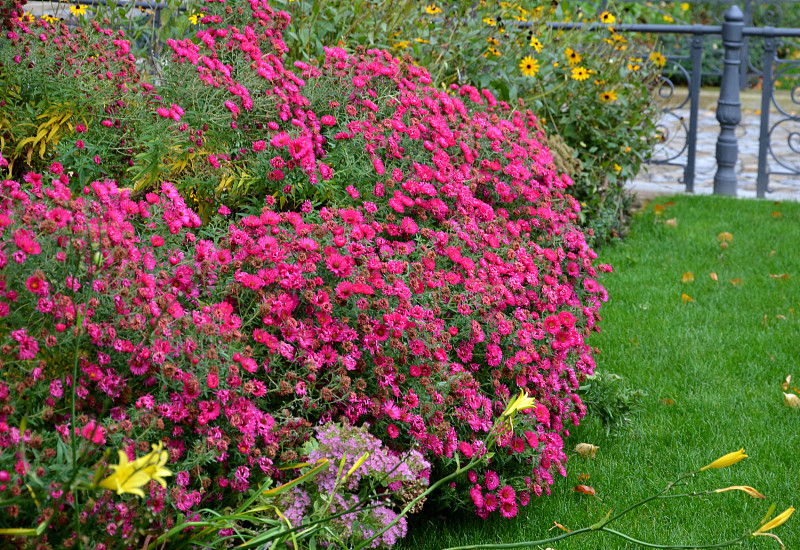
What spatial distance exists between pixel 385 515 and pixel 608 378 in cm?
165

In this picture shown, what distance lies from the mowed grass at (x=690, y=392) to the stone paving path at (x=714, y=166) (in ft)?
3.34

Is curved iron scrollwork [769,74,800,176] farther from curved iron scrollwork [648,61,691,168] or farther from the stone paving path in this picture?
curved iron scrollwork [648,61,691,168]

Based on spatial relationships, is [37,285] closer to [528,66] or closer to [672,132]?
[528,66]

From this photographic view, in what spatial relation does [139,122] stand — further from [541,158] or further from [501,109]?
[501,109]

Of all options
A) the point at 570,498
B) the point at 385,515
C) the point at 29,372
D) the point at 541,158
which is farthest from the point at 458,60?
the point at 29,372

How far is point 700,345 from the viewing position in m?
4.21

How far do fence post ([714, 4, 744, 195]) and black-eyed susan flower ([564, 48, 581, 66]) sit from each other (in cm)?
228

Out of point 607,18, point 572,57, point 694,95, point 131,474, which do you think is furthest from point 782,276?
point 131,474

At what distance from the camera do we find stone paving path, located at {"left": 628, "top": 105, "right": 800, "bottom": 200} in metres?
7.57

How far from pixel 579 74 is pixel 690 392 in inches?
100

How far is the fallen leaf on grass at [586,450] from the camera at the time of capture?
322 cm

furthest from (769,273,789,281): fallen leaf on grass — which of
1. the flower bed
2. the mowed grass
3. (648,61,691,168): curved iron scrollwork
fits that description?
(648,61,691,168): curved iron scrollwork

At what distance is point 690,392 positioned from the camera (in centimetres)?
373

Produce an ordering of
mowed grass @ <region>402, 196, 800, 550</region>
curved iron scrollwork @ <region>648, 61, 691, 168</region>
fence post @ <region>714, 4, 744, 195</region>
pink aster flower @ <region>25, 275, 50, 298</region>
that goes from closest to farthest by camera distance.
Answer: pink aster flower @ <region>25, 275, 50, 298</region> → mowed grass @ <region>402, 196, 800, 550</region> → fence post @ <region>714, 4, 744, 195</region> → curved iron scrollwork @ <region>648, 61, 691, 168</region>
